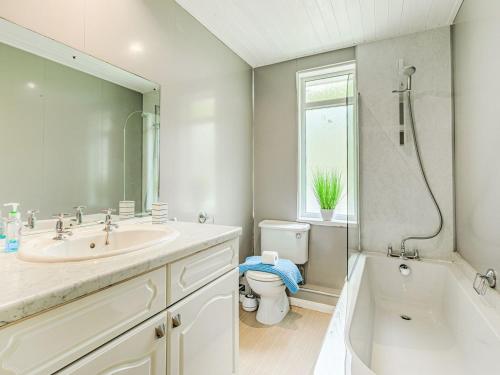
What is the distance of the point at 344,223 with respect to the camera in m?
2.47

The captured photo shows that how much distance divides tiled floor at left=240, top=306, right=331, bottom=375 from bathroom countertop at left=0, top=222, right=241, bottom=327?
1124 mm

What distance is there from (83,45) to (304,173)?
2.02 metres

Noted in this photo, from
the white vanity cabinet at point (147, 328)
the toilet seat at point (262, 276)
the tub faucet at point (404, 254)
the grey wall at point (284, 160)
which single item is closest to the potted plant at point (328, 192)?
the grey wall at point (284, 160)

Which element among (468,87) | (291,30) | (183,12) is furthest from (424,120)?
(183,12)

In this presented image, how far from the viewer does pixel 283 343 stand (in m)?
1.93

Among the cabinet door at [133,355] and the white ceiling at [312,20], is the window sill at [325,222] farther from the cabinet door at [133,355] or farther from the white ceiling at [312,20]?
the cabinet door at [133,355]

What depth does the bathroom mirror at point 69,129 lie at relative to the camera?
1078 millimetres

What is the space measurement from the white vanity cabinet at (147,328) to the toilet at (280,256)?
70cm

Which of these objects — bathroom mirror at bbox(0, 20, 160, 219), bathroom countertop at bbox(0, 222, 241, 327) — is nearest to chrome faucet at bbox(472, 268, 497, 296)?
bathroom countertop at bbox(0, 222, 241, 327)

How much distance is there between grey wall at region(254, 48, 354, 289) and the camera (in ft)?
8.21

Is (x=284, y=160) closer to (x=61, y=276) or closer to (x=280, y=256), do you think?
(x=280, y=256)

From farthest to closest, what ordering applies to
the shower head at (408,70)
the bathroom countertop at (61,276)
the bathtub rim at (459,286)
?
the shower head at (408,70), the bathtub rim at (459,286), the bathroom countertop at (61,276)

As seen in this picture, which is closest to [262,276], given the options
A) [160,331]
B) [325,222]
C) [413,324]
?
[325,222]

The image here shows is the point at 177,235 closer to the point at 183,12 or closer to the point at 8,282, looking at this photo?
the point at 8,282
